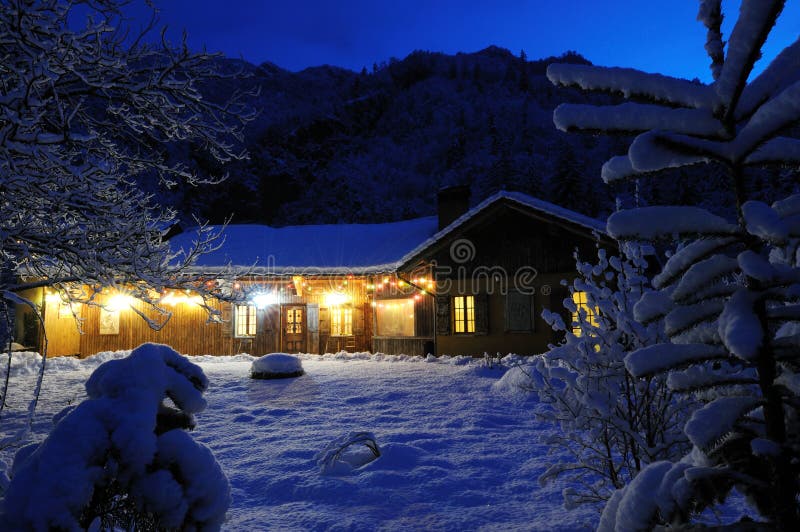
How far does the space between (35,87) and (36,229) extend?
5.33 ft

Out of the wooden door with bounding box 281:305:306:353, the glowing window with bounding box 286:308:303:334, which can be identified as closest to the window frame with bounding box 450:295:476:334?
the wooden door with bounding box 281:305:306:353

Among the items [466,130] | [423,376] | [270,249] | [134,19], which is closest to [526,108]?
[466,130]

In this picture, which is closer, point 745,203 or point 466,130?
point 745,203

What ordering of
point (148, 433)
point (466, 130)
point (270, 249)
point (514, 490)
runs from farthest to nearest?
point (466, 130), point (270, 249), point (514, 490), point (148, 433)

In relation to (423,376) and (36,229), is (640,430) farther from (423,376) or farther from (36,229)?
(423,376)

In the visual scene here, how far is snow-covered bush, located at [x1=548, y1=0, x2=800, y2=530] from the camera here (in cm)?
102

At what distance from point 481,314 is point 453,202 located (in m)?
6.60

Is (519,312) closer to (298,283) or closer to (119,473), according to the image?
(298,283)

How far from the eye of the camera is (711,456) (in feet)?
3.82

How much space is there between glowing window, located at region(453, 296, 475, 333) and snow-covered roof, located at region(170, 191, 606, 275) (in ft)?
8.48

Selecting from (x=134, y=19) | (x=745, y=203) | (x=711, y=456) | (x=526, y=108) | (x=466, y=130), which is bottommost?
(x=711, y=456)

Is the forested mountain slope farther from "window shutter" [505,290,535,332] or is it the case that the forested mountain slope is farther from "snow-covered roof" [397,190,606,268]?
"window shutter" [505,290,535,332]

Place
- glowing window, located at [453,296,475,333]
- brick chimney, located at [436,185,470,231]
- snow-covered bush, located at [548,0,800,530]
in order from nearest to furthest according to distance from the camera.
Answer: snow-covered bush, located at [548,0,800,530]
glowing window, located at [453,296,475,333]
brick chimney, located at [436,185,470,231]

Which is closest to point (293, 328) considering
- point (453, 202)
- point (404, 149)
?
point (453, 202)
